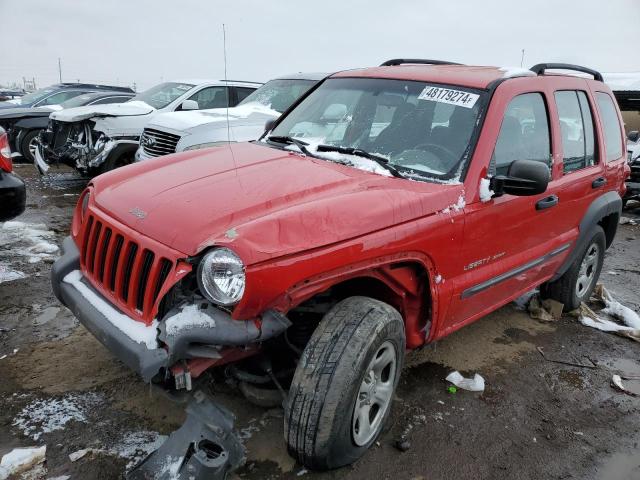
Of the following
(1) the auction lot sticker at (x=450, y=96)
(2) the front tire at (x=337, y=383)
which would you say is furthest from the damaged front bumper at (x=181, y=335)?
(1) the auction lot sticker at (x=450, y=96)

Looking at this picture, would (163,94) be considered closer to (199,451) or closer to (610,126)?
(610,126)

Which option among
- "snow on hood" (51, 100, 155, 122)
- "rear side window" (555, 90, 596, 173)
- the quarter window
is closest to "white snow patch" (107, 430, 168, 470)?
"rear side window" (555, 90, 596, 173)

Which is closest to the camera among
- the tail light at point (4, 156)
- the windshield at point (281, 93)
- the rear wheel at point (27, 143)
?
the tail light at point (4, 156)

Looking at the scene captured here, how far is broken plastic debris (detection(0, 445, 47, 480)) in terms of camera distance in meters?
2.37

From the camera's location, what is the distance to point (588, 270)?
15.3 ft

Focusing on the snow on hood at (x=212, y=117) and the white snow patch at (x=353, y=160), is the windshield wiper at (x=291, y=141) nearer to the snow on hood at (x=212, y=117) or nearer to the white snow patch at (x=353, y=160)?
the white snow patch at (x=353, y=160)

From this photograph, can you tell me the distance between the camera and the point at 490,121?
3029 millimetres

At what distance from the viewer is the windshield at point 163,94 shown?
8672 millimetres

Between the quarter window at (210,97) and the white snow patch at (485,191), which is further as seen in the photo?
the quarter window at (210,97)

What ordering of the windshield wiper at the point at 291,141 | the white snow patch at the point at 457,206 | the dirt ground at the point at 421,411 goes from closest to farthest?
1. the dirt ground at the point at 421,411
2. the white snow patch at the point at 457,206
3. the windshield wiper at the point at 291,141

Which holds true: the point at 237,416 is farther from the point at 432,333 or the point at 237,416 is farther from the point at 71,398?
the point at 432,333

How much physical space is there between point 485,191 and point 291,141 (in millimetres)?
1329

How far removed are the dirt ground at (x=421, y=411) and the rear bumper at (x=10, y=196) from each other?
65 centimetres

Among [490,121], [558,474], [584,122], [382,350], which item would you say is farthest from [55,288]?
[584,122]
